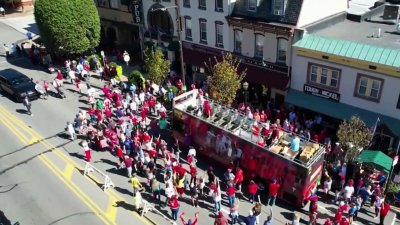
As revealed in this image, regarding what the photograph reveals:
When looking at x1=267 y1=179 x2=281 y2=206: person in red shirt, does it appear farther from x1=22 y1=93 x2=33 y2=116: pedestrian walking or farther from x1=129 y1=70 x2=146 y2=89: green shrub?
x1=22 y1=93 x2=33 y2=116: pedestrian walking

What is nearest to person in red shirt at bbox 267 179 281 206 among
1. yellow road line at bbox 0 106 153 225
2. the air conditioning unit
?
yellow road line at bbox 0 106 153 225

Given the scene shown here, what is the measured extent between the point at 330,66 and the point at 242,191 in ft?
32.2

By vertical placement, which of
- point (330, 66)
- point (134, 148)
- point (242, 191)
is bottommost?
point (242, 191)

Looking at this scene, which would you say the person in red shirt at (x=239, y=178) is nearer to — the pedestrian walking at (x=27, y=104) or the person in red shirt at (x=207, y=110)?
the person in red shirt at (x=207, y=110)

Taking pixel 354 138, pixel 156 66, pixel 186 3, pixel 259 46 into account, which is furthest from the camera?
pixel 186 3

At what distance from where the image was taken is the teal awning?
21.8m

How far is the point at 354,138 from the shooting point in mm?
19734

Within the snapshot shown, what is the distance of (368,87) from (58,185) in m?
18.6

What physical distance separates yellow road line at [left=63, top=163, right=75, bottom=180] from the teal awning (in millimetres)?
A: 14556

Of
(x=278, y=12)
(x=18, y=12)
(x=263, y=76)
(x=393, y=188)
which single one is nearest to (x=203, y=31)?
(x=263, y=76)

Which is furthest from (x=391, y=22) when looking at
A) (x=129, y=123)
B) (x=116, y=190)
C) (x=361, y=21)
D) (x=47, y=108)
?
(x=47, y=108)

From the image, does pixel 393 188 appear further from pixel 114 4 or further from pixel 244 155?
pixel 114 4

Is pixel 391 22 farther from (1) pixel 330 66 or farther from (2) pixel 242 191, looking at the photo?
(2) pixel 242 191

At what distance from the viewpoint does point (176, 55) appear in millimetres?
35469
